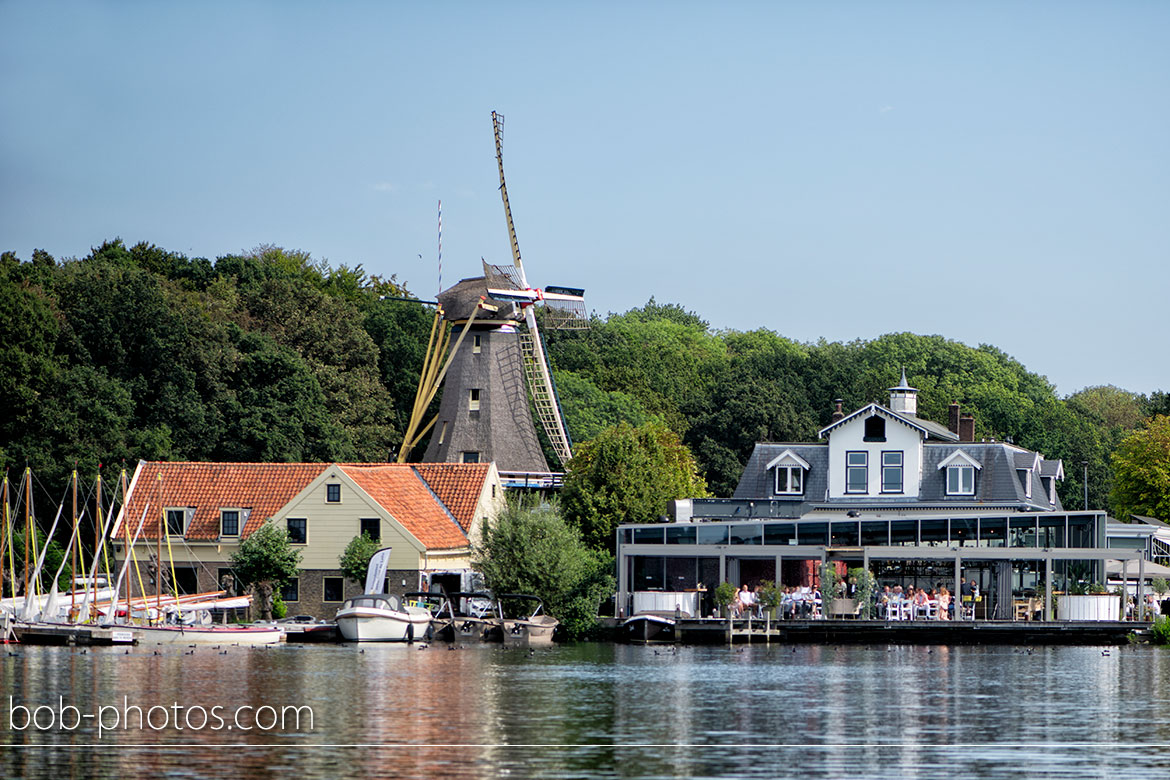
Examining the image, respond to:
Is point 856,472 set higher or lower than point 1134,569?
higher

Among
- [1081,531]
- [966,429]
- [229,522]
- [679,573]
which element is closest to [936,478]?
[966,429]

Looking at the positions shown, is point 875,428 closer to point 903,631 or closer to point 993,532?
point 993,532

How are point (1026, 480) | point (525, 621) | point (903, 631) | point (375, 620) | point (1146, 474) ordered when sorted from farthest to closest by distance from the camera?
point (1146, 474) → point (1026, 480) → point (903, 631) → point (525, 621) → point (375, 620)

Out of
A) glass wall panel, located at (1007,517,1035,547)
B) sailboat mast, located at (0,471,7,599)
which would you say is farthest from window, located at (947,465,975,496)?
sailboat mast, located at (0,471,7,599)

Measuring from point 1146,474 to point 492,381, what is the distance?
111 ft

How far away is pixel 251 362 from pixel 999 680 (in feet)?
155

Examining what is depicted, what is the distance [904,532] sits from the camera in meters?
62.8

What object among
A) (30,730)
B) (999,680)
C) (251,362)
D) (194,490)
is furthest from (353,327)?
(30,730)

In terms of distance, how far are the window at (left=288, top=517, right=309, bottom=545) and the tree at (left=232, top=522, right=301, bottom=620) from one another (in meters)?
1.11

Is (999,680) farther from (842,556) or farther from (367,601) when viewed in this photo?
(367,601)

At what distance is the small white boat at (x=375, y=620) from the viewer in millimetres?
57438

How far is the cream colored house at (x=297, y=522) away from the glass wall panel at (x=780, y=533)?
11.1m

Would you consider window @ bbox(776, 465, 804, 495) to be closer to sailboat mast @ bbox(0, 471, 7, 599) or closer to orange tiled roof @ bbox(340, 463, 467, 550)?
orange tiled roof @ bbox(340, 463, 467, 550)

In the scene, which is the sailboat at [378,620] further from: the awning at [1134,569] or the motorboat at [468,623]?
the awning at [1134,569]
